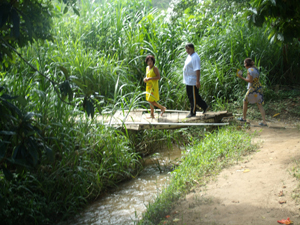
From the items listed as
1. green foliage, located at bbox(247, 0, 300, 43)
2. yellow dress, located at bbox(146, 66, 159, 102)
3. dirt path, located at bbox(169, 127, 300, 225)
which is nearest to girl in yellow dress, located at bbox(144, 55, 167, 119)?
yellow dress, located at bbox(146, 66, 159, 102)

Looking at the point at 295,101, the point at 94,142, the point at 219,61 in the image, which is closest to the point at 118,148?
the point at 94,142

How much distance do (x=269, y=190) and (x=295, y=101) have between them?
4.52 m

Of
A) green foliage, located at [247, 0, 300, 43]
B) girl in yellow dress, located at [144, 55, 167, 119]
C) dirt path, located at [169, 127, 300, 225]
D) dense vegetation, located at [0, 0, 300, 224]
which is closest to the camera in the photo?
dirt path, located at [169, 127, 300, 225]

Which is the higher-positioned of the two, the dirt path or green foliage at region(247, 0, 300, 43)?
green foliage at region(247, 0, 300, 43)

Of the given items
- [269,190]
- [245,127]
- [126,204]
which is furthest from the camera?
[245,127]

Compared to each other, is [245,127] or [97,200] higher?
[245,127]

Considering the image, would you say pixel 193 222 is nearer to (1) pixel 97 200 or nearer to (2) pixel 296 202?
(2) pixel 296 202

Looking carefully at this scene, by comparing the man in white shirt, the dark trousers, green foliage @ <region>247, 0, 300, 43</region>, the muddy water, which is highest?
green foliage @ <region>247, 0, 300, 43</region>

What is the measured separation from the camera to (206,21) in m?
8.16

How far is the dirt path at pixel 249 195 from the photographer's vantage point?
273 cm

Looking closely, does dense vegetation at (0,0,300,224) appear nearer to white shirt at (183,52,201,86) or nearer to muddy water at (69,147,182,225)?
muddy water at (69,147,182,225)

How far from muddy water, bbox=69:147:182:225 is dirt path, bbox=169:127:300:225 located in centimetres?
68

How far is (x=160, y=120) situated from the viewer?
5754mm

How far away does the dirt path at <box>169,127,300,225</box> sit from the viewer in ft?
8.95
